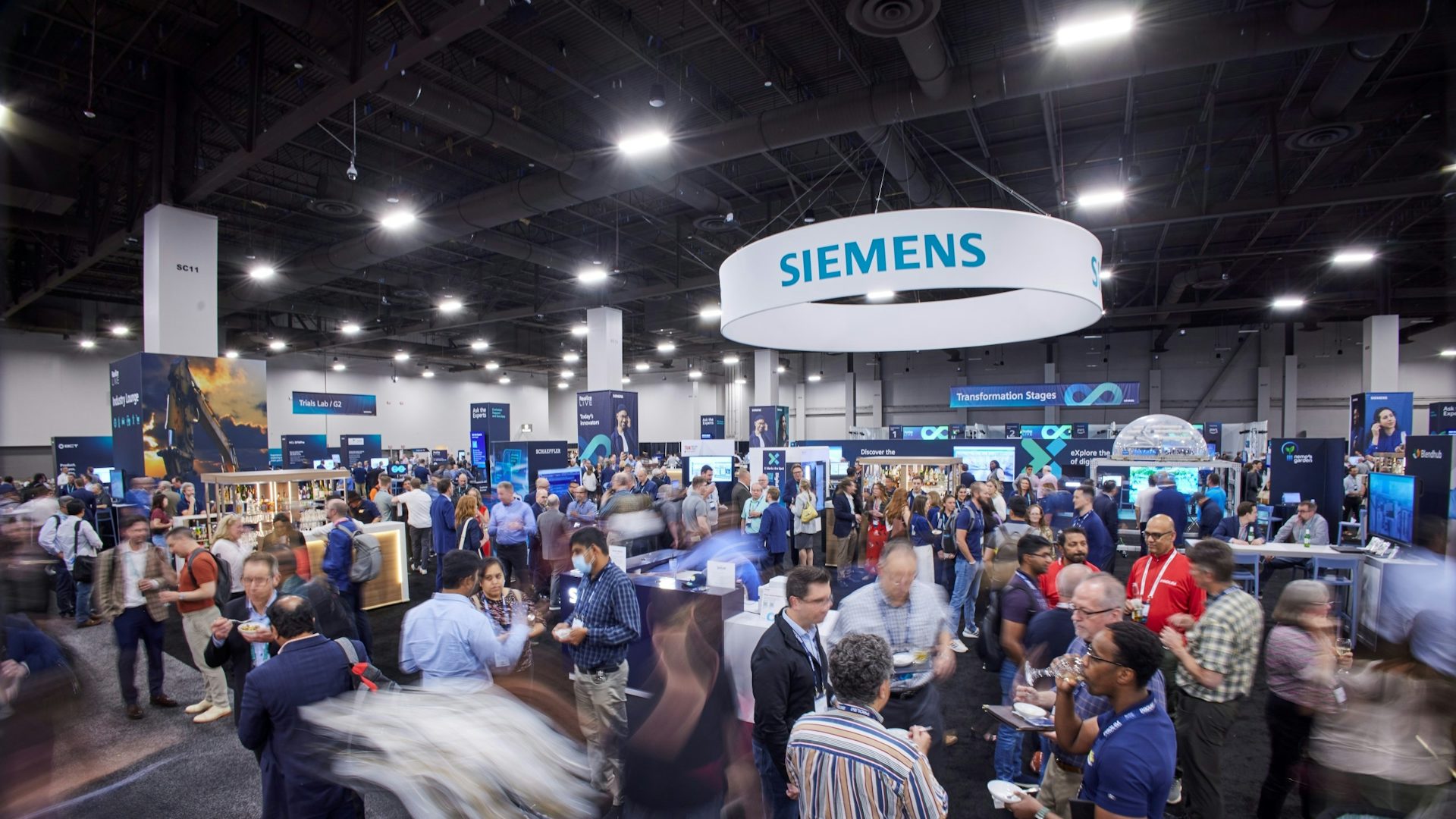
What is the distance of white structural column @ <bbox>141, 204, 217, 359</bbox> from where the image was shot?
7.85 metres

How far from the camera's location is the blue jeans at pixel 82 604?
22.8 feet

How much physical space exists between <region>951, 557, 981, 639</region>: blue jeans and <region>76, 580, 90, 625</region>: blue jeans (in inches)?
348

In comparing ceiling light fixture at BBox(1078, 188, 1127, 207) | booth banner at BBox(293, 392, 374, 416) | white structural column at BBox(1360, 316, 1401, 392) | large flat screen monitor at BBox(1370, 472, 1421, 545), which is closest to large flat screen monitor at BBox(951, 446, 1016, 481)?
large flat screen monitor at BBox(1370, 472, 1421, 545)

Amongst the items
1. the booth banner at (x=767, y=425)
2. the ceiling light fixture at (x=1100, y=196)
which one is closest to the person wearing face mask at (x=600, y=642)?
the ceiling light fixture at (x=1100, y=196)

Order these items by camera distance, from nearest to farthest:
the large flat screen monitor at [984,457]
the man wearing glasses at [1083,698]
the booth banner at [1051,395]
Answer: the man wearing glasses at [1083,698], the large flat screen monitor at [984,457], the booth banner at [1051,395]

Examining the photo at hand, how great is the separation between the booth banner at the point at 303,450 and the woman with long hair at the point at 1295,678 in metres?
19.1

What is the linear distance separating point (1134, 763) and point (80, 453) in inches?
823

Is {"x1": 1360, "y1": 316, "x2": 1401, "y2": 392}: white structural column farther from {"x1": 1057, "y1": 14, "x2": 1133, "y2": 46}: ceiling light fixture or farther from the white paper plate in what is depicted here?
the white paper plate

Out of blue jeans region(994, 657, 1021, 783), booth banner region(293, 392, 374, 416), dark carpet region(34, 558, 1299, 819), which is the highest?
booth banner region(293, 392, 374, 416)

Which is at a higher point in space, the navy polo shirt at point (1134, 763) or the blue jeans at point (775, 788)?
the navy polo shirt at point (1134, 763)

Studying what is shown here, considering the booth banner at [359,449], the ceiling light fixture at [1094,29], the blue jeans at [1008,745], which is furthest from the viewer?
the booth banner at [359,449]

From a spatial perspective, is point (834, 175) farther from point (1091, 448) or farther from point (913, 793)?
point (913, 793)

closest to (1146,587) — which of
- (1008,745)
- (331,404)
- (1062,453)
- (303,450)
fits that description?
(1008,745)

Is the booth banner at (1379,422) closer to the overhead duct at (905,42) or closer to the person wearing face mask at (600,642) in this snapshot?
the overhead duct at (905,42)
